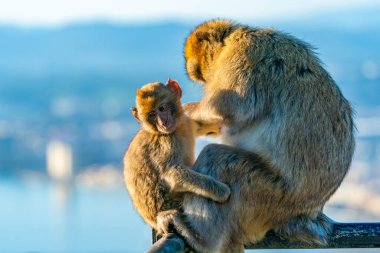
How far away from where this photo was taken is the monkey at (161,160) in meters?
3.69

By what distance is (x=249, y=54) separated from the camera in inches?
161

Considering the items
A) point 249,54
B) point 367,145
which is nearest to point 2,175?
point 367,145

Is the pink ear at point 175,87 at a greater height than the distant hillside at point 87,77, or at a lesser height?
lesser

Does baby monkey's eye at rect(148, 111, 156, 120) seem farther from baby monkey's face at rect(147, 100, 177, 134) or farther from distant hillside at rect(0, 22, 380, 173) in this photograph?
distant hillside at rect(0, 22, 380, 173)

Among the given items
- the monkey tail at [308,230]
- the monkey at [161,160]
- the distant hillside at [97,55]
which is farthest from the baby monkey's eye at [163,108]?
the distant hillside at [97,55]

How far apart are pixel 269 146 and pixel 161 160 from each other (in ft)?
1.66

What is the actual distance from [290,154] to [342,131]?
27 cm

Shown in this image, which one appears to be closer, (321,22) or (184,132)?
(184,132)

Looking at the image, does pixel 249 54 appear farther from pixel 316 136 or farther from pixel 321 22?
pixel 321 22

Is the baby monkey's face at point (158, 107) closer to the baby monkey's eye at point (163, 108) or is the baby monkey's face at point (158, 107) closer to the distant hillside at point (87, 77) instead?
the baby monkey's eye at point (163, 108)

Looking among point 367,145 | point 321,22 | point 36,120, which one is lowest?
point 367,145

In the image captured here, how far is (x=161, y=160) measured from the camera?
12.3 ft

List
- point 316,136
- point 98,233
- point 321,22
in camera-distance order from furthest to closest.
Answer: point 321,22 < point 98,233 < point 316,136

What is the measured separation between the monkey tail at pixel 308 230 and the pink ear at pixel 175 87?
0.75m
